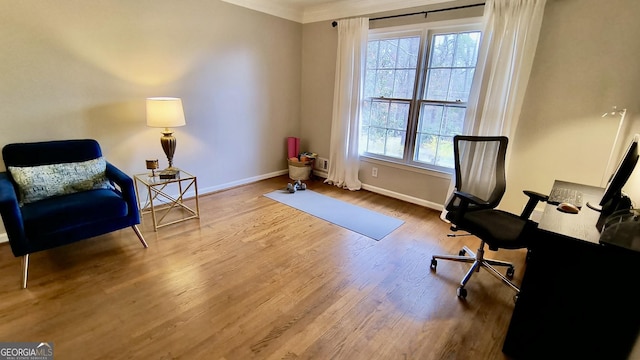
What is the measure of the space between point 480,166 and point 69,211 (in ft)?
10.00

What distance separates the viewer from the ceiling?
3447mm

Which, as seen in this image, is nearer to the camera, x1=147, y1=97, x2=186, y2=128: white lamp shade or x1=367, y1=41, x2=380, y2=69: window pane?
x1=147, y1=97, x2=186, y2=128: white lamp shade

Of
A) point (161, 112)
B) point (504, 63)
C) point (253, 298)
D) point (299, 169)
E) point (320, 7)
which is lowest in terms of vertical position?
point (253, 298)

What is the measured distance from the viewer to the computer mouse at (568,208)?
1.69 metres

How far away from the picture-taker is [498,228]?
6.54 ft

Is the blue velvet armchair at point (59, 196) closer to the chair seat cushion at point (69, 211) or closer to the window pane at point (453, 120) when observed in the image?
the chair seat cushion at point (69, 211)

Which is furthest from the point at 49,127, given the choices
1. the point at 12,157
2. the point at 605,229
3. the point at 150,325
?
the point at 605,229

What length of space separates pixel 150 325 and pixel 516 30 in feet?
11.9

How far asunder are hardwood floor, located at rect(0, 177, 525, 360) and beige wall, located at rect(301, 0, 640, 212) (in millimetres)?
885

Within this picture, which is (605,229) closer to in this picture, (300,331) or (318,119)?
(300,331)

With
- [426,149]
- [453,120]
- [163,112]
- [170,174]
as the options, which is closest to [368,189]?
[426,149]

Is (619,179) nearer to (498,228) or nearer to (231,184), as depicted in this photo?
(498,228)

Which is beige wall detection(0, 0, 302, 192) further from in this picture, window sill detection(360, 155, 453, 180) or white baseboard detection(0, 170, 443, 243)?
window sill detection(360, 155, 453, 180)

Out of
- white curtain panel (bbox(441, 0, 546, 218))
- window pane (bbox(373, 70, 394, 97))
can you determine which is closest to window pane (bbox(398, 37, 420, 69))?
window pane (bbox(373, 70, 394, 97))
